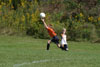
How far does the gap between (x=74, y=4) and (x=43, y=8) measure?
11.9ft

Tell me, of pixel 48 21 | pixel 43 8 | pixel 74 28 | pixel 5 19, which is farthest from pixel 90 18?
pixel 5 19

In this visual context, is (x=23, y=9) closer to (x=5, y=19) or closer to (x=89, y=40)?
(x=5, y=19)

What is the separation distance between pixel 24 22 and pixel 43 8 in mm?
3167

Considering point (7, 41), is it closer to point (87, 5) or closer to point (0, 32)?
point (0, 32)

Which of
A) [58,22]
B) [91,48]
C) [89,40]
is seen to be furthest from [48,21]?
[91,48]

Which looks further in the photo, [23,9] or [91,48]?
[23,9]

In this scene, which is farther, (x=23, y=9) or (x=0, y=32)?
(x=23, y=9)

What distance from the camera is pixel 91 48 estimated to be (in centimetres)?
2198

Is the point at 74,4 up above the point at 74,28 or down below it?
above

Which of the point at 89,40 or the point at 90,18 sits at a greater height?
the point at 90,18

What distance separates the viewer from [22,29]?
95.7 feet

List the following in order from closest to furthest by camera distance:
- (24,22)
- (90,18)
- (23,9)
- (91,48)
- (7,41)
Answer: (91,48) < (7,41) < (90,18) < (24,22) < (23,9)

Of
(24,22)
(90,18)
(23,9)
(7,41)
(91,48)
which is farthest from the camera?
(23,9)

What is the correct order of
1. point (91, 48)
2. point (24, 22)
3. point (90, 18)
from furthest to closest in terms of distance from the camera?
point (24, 22) < point (90, 18) < point (91, 48)
